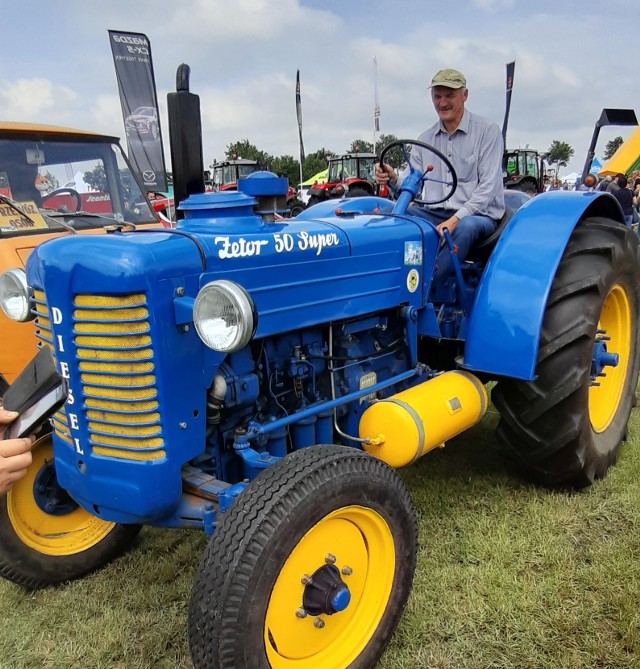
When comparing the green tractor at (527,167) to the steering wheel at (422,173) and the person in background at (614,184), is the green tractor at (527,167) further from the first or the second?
the steering wheel at (422,173)

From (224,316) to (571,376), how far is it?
64.6 inches

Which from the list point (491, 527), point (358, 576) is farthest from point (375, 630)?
point (491, 527)

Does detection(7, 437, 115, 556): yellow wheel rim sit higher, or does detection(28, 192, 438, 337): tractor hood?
detection(28, 192, 438, 337): tractor hood

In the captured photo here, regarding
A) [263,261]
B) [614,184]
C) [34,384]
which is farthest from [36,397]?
[614,184]

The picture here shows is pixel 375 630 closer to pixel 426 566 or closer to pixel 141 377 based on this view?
pixel 426 566

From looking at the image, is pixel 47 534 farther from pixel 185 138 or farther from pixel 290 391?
pixel 185 138

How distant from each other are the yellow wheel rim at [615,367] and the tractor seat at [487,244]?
67 cm

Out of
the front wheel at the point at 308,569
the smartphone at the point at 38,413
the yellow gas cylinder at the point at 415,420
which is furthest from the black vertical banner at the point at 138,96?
the front wheel at the point at 308,569

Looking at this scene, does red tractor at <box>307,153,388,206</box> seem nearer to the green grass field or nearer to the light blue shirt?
the light blue shirt

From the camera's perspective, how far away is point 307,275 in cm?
217

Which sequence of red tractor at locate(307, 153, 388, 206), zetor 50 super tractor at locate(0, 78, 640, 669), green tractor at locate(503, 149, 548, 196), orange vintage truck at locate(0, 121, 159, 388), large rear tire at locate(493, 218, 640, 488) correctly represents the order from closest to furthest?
zetor 50 super tractor at locate(0, 78, 640, 669) → large rear tire at locate(493, 218, 640, 488) → orange vintage truck at locate(0, 121, 159, 388) → red tractor at locate(307, 153, 388, 206) → green tractor at locate(503, 149, 548, 196)

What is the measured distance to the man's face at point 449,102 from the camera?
10.2 ft

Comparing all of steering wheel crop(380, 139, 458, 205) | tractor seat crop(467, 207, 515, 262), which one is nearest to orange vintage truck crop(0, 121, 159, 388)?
steering wheel crop(380, 139, 458, 205)

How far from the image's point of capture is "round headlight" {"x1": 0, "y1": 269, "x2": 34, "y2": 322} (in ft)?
6.70
